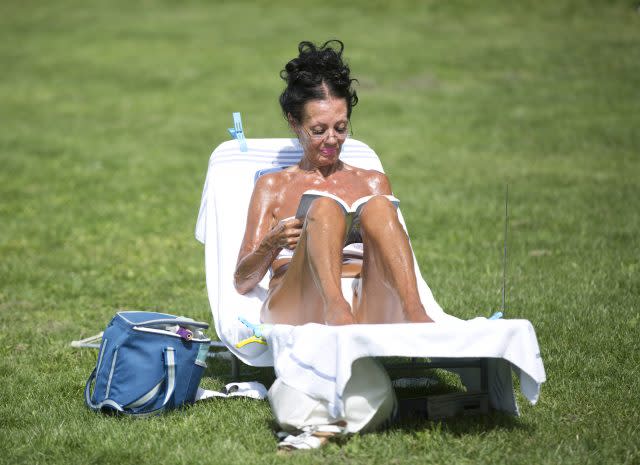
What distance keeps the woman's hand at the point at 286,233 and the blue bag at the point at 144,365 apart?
→ 0.65 meters

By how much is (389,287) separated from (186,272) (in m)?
3.96

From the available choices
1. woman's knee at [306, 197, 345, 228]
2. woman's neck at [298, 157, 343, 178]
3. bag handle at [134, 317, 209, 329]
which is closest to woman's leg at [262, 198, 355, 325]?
woman's knee at [306, 197, 345, 228]

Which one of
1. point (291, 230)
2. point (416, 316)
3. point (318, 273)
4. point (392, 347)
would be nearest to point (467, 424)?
point (416, 316)

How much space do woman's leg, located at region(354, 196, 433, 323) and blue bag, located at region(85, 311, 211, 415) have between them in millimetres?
918

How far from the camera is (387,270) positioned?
4.55 metres

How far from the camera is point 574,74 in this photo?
669 inches

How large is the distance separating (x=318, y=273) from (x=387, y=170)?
779 cm

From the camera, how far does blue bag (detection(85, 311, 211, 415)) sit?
4672mm

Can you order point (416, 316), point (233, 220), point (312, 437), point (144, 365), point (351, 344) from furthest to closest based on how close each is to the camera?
point (233, 220), point (144, 365), point (416, 316), point (312, 437), point (351, 344)

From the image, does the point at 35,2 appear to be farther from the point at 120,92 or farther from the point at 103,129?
the point at 103,129

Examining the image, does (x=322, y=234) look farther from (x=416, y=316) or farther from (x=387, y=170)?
(x=387, y=170)

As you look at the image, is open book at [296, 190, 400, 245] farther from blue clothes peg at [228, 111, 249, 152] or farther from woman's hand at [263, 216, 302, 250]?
blue clothes peg at [228, 111, 249, 152]

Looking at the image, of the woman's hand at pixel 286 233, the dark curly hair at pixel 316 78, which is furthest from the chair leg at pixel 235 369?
the dark curly hair at pixel 316 78

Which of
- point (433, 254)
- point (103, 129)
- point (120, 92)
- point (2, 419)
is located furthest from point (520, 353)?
point (120, 92)
